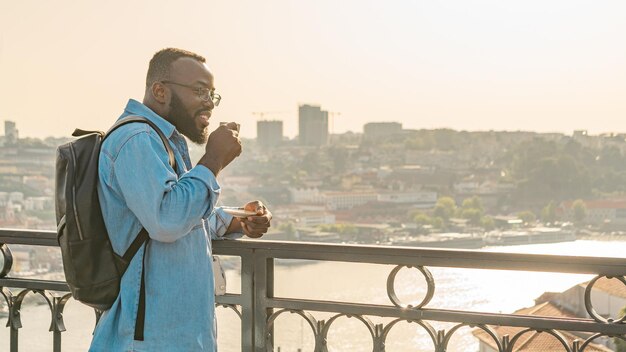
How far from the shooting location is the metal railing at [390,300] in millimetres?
1859

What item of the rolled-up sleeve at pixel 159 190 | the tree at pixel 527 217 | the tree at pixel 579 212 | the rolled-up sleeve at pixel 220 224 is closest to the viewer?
the rolled-up sleeve at pixel 159 190

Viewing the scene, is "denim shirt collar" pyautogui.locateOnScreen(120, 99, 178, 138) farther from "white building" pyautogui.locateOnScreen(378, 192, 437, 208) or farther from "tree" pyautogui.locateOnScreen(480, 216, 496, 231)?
"white building" pyautogui.locateOnScreen(378, 192, 437, 208)

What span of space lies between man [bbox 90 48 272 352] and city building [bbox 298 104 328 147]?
68.1m

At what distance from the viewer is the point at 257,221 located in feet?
6.23

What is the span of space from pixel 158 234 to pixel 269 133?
67.5 meters

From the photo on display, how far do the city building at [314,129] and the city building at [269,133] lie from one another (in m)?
2.07

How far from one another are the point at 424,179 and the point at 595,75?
1705 centimetres

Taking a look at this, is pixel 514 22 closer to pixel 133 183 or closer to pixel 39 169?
pixel 39 169

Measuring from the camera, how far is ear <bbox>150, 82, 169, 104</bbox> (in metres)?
1.62

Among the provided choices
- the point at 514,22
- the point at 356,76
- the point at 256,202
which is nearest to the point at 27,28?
the point at 356,76

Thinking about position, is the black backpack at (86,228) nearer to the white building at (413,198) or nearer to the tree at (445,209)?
the tree at (445,209)

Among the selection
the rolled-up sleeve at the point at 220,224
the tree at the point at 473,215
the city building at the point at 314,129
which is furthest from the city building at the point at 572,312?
the city building at the point at 314,129

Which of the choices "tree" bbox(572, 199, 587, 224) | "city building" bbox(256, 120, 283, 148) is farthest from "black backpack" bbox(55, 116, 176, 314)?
"city building" bbox(256, 120, 283, 148)

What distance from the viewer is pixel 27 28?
2638 inches
